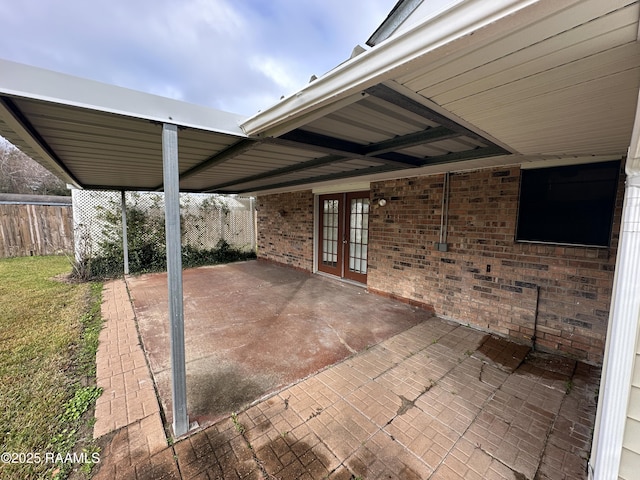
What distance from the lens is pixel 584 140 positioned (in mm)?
2256

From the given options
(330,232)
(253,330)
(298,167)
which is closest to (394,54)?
(298,167)

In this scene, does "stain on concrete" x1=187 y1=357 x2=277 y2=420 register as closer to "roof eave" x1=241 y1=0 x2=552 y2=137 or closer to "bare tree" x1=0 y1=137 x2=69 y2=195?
"roof eave" x1=241 y1=0 x2=552 y2=137

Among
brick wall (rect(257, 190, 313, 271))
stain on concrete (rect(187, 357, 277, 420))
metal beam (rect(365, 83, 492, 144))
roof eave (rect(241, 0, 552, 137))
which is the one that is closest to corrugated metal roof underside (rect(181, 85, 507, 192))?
metal beam (rect(365, 83, 492, 144))

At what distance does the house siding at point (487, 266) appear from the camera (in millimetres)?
3004

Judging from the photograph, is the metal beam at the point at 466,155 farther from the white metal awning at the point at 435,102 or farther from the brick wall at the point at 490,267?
the brick wall at the point at 490,267

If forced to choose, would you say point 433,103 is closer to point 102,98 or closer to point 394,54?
point 394,54

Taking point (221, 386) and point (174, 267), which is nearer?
point (174, 267)

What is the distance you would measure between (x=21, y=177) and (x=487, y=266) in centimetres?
2620

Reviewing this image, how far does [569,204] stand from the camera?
3068 millimetres

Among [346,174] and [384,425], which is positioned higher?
[346,174]

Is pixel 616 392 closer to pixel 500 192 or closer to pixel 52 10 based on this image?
pixel 500 192

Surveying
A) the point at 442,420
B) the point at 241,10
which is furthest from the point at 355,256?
the point at 241,10

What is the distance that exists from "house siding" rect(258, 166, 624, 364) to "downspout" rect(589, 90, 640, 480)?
2.32 metres

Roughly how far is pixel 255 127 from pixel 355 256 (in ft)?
14.3
